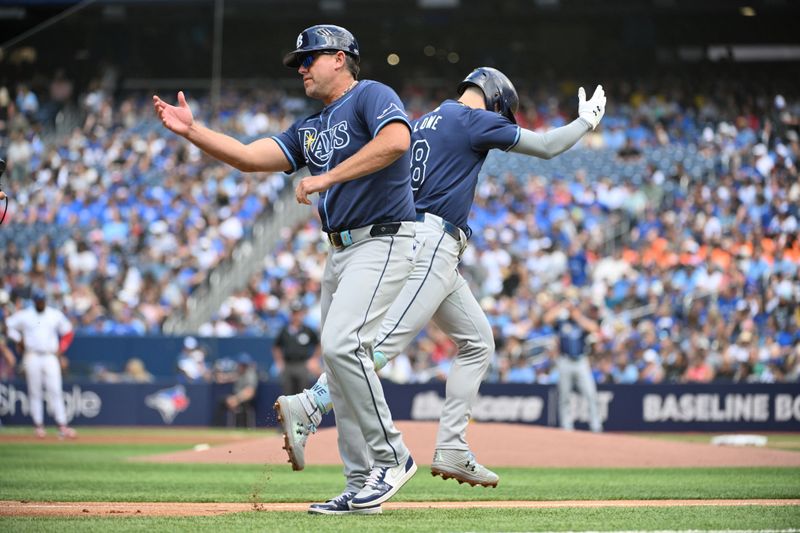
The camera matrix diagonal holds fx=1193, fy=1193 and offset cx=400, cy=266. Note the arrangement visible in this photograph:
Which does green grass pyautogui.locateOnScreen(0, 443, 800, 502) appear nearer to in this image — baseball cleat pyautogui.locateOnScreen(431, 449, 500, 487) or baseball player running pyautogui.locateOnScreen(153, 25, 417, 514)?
baseball cleat pyautogui.locateOnScreen(431, 449, 500, 487)

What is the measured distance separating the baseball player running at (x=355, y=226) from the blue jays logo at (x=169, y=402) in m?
14.3

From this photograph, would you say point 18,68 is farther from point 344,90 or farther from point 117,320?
point 344,90

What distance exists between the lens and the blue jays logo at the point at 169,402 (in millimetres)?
19797

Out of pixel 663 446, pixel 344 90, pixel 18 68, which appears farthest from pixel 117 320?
pixel 344 90

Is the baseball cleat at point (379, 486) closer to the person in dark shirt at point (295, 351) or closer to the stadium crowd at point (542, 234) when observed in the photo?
the person in dark shirt at point (295, 351)

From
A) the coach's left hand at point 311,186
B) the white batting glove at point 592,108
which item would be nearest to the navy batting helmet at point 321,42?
the coach's left hand at point 311,186

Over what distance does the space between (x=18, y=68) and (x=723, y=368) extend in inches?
528

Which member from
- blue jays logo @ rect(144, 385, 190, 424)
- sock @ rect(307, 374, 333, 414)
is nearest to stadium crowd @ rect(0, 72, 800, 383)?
blue jays logo @ rect(144, 385, 190, 424)

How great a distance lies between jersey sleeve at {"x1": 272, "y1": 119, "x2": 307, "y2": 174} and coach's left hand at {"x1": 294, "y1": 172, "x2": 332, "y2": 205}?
70 centimetres

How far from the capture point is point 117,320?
21.5 metres

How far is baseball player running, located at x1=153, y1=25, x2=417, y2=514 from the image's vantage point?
5.58 metres

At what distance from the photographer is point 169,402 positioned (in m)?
19.9

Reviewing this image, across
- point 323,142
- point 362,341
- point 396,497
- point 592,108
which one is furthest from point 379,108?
point 396,497

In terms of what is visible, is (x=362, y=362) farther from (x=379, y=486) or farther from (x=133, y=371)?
(x=133, y=371)
